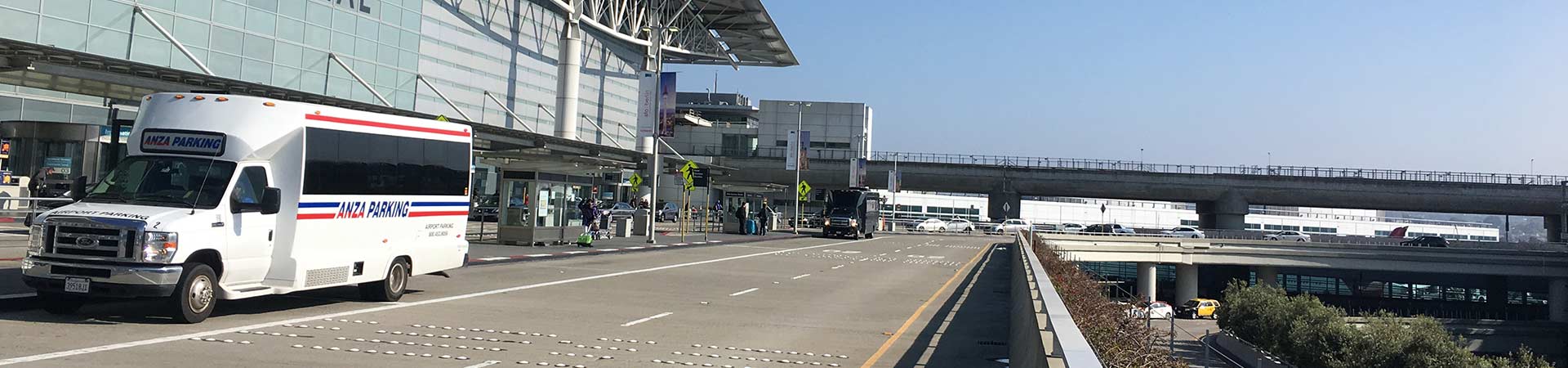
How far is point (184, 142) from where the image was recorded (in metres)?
13.1

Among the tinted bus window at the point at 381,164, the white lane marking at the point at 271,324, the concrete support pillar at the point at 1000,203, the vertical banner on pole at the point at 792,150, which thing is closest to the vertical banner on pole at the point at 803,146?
the vertical banner on pole at the point at 792,150

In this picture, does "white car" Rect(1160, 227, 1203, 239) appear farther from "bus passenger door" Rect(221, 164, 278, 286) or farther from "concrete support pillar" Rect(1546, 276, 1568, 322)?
"bus passenger door" Rect(221, 164, 278, 286)

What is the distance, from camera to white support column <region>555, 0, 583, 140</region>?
62.7m

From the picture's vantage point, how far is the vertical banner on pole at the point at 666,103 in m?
43.8

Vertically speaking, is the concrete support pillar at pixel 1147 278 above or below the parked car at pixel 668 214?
below

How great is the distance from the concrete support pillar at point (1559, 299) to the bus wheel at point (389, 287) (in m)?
67.4

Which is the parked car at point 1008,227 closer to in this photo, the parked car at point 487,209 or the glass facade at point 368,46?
the glass facade at point 368,46

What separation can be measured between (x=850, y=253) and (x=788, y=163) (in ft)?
94.9

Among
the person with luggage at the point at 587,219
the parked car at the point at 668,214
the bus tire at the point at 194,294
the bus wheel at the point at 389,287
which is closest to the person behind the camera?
the bus tire at the point at 194,294

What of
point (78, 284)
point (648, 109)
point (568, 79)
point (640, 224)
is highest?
point (568, 79)

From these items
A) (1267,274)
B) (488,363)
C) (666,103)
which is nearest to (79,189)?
(488,363)

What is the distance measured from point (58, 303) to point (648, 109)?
110ft

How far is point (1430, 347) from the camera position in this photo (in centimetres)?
3659

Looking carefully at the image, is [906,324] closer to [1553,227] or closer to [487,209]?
[487,209]
